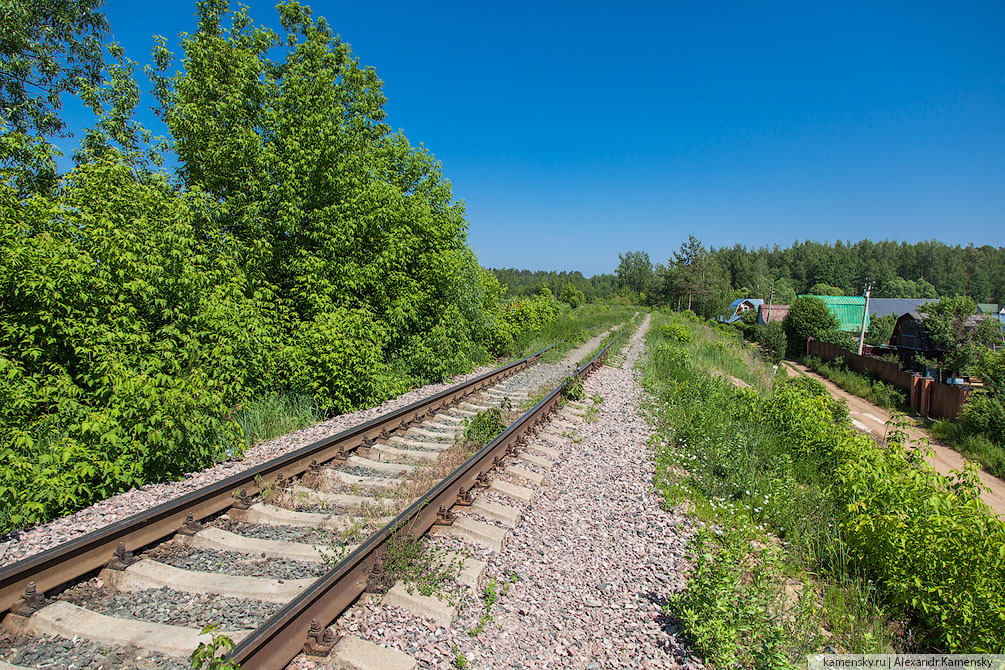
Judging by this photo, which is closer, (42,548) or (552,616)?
(552,616)

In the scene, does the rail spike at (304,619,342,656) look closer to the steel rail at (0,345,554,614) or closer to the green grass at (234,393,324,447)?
the steel rail at (0,345,554,614)

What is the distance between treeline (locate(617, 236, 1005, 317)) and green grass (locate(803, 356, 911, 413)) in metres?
41.2

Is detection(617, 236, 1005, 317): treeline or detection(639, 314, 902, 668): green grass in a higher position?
detection(617, 236, 1005, 317): treeline

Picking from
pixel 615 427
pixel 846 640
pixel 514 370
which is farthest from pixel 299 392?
pixel 846 640

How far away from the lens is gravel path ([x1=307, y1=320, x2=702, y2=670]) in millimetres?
2920

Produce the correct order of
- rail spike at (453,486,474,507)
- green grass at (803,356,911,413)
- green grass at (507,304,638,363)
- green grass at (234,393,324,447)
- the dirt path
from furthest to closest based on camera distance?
green grass at (803,356,911,413) < green grass at (507,304,638,363) < the dirt path < green grass at (234,393,324,447) < rail spike at (453,486,474,507)

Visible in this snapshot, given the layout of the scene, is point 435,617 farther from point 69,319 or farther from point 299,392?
point 299,392

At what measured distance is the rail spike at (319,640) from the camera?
2719 millimetres

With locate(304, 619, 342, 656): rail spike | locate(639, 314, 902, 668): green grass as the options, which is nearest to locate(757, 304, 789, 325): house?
locate(639, 314, 902, 668): green grass

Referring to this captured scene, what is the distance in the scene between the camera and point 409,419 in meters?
7.54

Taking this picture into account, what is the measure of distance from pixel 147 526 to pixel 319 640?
2079mm

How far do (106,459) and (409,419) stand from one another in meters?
3.65

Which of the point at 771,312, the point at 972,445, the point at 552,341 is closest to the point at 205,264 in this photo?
the point at 552,341

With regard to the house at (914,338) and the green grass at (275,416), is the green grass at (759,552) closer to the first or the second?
the green grass at (275,416)
